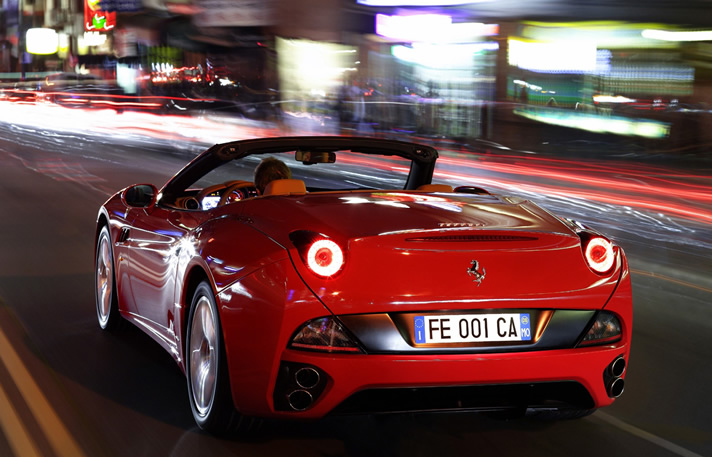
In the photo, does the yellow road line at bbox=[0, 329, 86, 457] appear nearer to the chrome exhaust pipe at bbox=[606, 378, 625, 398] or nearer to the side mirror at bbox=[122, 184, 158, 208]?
the side mirror at bbox=[122, 184, 158, 208]

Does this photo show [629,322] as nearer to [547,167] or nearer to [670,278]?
[670,278]

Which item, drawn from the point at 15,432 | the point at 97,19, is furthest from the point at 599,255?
the point at 97,19

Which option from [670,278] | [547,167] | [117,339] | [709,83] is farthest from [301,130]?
[117,339]

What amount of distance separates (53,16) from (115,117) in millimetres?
46824

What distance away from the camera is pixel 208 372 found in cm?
425

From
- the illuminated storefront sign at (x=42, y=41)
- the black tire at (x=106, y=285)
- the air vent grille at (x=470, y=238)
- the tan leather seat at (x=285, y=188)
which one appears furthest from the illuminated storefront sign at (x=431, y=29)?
the illuminated storefront sign at (x=42, y=41)

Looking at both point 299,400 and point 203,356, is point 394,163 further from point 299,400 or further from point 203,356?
point 299,400

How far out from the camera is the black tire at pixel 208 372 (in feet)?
13.3

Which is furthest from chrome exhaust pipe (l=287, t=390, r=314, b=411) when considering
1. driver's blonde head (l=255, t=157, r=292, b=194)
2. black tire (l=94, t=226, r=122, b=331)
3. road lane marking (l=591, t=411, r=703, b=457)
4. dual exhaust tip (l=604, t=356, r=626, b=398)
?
black tire (l=94, t=226, r=122, b=331)

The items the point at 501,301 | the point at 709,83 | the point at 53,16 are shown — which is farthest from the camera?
the point at 53,16

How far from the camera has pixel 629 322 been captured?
4.08 m

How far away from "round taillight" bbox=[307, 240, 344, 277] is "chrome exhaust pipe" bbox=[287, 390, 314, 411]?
443 mm

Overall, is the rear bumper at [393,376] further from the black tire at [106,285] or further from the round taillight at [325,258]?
the black tire at [106,285]

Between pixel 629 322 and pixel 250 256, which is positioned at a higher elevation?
pixel 250 256
